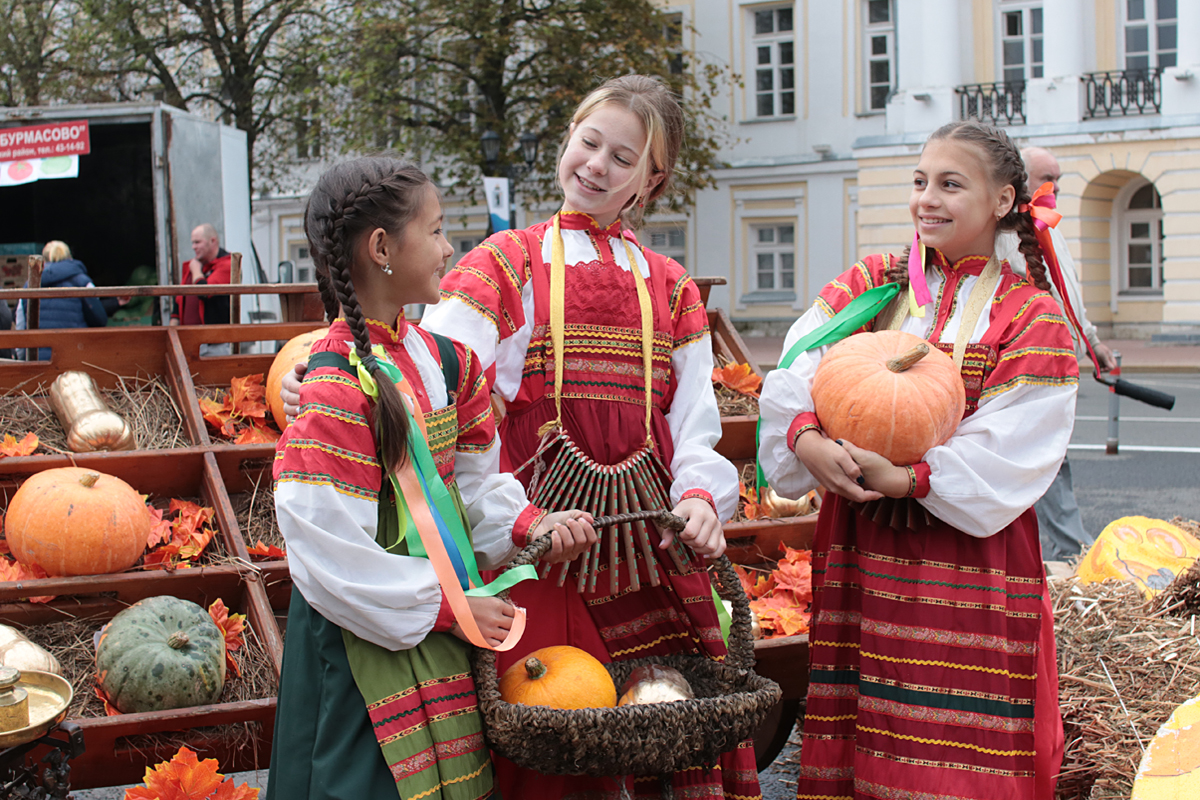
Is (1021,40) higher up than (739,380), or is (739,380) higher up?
(1021,40)

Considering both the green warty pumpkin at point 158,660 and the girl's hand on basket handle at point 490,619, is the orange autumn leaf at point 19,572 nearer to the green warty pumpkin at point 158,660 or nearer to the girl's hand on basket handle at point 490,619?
the green warty pumpkin at point 158,660

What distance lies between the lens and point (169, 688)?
118 inches

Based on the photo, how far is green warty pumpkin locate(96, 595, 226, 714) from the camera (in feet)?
9.84

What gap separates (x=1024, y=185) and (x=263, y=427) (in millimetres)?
2926

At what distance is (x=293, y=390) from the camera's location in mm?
2217

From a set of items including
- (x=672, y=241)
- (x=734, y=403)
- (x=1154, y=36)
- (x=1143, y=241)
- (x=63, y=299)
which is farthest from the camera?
(x=672, y=241)

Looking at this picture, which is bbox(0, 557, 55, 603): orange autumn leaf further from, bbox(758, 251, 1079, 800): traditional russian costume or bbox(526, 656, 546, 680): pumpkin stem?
bbox(758, 251, 1079, 800): traditional russian costume

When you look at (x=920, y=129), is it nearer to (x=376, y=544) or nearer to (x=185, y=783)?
(x=185, y=783)

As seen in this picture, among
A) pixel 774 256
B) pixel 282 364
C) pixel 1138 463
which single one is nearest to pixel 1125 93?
pixel 774 256

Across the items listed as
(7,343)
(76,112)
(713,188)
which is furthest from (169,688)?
(713,188)

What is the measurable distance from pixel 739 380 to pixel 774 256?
21.8 m

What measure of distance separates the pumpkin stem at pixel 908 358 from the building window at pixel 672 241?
24.3m

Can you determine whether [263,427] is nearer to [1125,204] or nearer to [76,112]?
[76,112]

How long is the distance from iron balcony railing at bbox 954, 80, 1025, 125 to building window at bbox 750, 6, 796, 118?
4.28 meters
